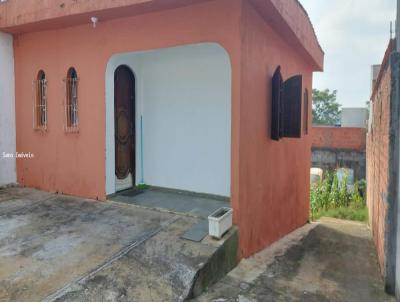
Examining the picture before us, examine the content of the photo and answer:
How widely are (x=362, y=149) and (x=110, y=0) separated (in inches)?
608

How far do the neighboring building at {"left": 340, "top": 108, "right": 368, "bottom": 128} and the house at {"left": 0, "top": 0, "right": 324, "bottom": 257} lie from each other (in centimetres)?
1522

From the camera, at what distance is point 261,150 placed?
541 cm

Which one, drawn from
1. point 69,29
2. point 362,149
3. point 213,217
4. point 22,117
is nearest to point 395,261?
point 213,217

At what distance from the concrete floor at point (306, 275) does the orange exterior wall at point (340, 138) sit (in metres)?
11.4

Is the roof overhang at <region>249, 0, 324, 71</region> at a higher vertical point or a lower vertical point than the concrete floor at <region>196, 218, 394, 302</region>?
higher

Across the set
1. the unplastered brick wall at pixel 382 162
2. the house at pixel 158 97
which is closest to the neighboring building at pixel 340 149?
the house at pixel 158 97

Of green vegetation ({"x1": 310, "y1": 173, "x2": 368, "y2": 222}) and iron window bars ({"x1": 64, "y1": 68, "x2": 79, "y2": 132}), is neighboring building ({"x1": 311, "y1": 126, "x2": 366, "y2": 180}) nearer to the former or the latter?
green vegetation ({"x1": 310, "y1": 173, "x2": 368, "y2": 222})

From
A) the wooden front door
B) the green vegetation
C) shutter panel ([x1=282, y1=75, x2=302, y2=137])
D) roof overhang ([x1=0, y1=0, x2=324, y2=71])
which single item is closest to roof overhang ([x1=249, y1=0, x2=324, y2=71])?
roof overhang ([x1=0, y1=0, x2=324, y2=71])

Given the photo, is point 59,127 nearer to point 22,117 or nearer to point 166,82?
point 22,117

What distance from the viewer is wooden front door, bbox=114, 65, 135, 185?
6219 mm

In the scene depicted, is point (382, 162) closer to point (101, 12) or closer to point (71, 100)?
point (101, 12)

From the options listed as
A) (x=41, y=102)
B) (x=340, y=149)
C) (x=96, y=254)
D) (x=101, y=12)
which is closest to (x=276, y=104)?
(x=101, y=12)

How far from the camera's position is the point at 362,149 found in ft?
54.2

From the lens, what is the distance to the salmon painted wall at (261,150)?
465 centimetres
